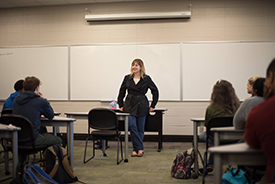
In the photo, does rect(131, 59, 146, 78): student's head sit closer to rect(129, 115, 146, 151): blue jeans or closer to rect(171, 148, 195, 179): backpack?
rect(129, 115, 146, 151): blue jeans

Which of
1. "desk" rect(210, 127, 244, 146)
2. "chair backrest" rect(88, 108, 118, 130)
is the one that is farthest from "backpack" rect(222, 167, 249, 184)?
"chair backrest" rect(88, 108, 118, 130)

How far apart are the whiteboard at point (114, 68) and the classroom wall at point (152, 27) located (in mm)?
161

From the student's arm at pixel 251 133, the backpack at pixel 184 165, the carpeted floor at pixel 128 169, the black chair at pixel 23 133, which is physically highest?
the student's arm at pixel 251 133

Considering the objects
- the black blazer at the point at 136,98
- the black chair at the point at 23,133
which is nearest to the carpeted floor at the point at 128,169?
the black chair at the point at 23,133

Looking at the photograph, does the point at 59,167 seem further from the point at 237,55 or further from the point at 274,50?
the point at 274,50

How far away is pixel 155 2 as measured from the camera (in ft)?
22.2

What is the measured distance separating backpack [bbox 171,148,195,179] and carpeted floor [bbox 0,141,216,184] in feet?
0.22

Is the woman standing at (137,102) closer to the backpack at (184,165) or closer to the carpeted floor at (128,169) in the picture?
the carpeted floor at (128,169)

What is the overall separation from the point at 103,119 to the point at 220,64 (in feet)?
10.5

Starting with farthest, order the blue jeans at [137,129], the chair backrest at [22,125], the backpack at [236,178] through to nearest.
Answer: the blue jeans at [137,129] < the chair backrest at [22,125] < the backpack at [236,178]

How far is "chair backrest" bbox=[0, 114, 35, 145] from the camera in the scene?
3.13 m

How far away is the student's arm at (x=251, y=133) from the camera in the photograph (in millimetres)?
1647

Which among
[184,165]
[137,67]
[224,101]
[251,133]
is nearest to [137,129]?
[137,67]

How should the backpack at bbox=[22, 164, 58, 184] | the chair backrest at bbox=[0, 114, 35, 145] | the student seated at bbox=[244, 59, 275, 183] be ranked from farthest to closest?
the chair backrest at bbox=[0, 114, 35, 145], the backpack at bbox=[22, 164, 58, 184], the student seated at bbox=[244, 59, 275, 183]
